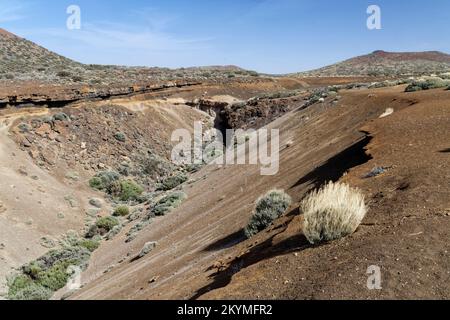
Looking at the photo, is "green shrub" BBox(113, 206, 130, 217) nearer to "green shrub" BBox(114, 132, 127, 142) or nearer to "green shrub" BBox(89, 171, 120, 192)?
"green shrub" BBox(89, 171, 120, 192)

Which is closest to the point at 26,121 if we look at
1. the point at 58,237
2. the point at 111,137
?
the point at 111,137

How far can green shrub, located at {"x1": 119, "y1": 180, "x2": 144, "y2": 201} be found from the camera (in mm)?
29984

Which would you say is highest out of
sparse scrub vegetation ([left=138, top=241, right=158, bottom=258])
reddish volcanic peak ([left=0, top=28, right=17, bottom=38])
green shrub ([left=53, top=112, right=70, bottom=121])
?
reddish volcanic peak ([left=0, top=28, right=17, bottom=38])

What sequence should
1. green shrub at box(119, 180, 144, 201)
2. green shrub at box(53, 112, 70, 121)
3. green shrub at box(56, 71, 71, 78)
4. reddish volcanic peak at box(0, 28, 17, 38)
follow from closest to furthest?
1. green shrub at box(119, 180, 144, 201)
2. green shrub at box(53, 112, 70, 121)
3. green shrub at box(56, 71, 71, 78)
4. reddish volcanic peak at box(0, 28, 17, 38)

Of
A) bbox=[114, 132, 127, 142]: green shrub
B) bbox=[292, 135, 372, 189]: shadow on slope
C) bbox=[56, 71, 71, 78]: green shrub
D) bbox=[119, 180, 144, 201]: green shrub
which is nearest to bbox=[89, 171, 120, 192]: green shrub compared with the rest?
bbox=[119, 180, 144, 201]: green shrub

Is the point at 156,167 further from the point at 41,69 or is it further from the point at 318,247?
the point at 41,69

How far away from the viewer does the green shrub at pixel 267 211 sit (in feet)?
36.4

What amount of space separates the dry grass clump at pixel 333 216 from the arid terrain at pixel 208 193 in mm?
201

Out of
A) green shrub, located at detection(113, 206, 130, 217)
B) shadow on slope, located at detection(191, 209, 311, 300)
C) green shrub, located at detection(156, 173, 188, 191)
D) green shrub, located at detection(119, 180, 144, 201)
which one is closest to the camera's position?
shadow on slope, located at detection(191, 209, 311, 300)

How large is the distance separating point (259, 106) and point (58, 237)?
82.8ft

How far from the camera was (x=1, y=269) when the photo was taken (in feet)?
59.5

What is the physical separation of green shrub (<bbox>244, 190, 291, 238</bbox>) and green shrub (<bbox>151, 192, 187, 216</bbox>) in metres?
10.4

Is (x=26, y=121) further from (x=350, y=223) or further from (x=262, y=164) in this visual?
(x=350, y=223)

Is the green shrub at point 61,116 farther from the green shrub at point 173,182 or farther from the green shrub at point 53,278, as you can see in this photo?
the green shrub at point 53,278
